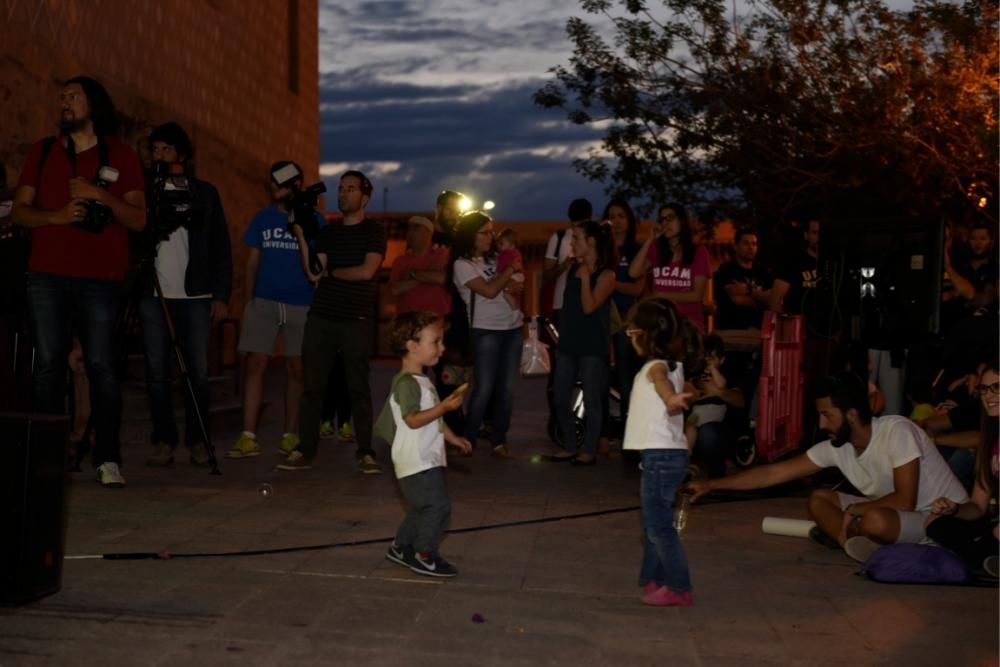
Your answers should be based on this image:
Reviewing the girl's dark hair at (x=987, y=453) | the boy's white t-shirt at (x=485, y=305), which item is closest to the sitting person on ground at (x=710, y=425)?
the boy's white t-shirt at (x=485, y=305)

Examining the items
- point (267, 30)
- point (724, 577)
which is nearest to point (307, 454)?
point (724, 577)

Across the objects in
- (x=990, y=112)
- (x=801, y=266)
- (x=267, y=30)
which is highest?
(x=267, y=30)

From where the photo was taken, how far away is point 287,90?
2241cm

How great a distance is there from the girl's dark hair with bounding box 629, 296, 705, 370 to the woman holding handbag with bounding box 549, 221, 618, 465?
4.42 meters

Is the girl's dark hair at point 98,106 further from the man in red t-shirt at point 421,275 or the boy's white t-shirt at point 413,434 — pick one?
the man in red t-shirt at point 421,275

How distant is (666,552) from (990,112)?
11.9 m

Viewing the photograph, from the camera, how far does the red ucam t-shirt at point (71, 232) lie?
7.68 metres

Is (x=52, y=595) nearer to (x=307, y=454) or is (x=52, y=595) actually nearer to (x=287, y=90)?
(x=307, y=454)

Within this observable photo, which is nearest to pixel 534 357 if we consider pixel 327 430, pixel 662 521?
pixel 327 430

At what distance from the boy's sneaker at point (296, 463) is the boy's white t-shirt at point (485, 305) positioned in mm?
1876

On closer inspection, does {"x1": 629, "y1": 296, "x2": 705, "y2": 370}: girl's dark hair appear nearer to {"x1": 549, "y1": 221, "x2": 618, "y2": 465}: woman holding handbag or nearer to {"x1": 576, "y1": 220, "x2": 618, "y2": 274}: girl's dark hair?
{"x1": 549, "y1": 221, "x2": 618, "y2": 465}: woman holding handbag

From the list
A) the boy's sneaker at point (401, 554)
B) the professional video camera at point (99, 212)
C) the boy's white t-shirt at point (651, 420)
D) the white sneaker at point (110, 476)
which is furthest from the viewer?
the white sneaker at point (110, 476)

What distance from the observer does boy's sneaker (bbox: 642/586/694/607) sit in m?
5.57

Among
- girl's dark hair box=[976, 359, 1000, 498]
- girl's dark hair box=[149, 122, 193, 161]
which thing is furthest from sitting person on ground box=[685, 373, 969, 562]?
girl's dark hair box=[149, 122, 193, 161]
